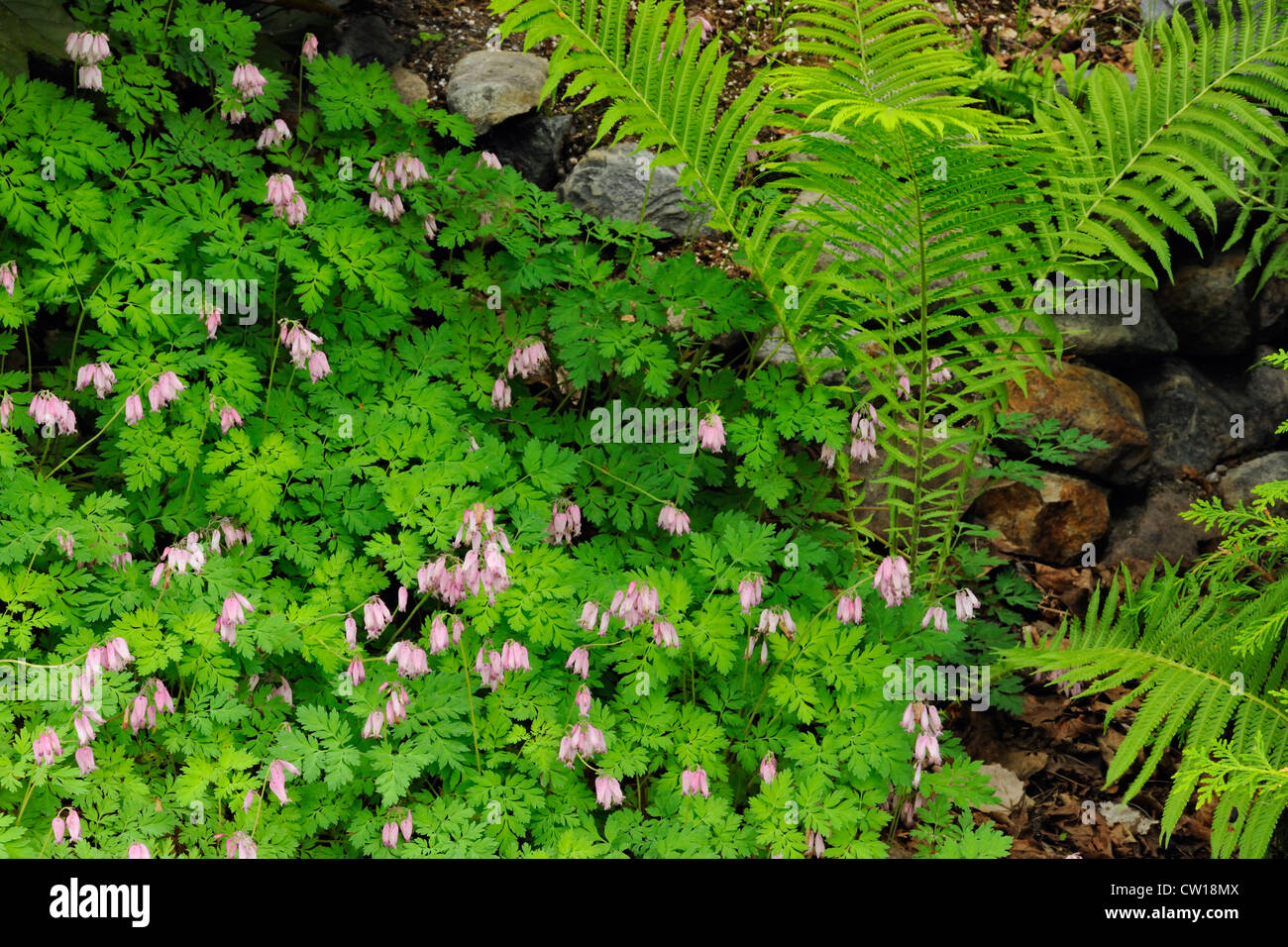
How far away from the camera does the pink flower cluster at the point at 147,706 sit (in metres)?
3.12

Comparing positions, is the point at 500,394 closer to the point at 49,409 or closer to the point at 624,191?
the point at 49,409

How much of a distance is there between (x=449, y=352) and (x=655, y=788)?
187 centimetres

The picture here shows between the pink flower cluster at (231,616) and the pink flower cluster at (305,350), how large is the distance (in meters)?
0.84

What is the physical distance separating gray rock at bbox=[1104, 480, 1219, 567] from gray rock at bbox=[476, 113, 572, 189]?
3225mm

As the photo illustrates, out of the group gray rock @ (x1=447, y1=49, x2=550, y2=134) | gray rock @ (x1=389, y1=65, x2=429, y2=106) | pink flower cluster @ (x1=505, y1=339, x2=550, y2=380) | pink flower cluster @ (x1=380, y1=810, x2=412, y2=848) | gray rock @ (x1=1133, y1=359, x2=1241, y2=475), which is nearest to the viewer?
pink flower cluster @ (x1=380, y1=810, x2=412, y2=848)

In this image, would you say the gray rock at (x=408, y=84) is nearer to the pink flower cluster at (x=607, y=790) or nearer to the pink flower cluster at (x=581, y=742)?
the pink flower cluster at (x=581, y=742)

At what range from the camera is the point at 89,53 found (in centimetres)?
387

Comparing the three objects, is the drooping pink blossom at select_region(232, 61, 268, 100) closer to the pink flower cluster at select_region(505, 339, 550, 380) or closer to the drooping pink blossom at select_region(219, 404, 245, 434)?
the drooping pink blossom at select_region(219, 404, 245, 434)

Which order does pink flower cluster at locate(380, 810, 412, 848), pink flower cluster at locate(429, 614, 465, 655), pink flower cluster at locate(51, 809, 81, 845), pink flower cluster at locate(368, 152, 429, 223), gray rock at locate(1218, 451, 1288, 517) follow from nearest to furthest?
pink flower cluster at locate(51, 809, 81, 845) < pink flower cluster at locate(380, 810, 412, 848) < pink flower cluster at locate(429, 614, 465, 655) < pink flower cluster at locate(368, 152, 429, 223) < gray rock at locate(1218, 451, 1288, 517)

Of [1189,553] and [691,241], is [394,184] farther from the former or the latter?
[1189,553]

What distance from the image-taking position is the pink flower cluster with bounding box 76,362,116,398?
355 centimetres

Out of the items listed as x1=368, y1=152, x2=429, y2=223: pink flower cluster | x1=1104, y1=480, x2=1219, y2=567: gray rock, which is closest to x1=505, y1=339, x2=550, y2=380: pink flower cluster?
x1=368, y1=152, x2=429, y2=223: pink flower cluster

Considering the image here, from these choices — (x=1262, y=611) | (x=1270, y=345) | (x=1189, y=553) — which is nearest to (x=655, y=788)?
(x=1262, y=611)
